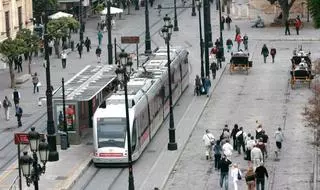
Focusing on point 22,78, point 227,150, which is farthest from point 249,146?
point 22,78

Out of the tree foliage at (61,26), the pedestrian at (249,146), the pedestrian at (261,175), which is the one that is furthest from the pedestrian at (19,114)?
the pedestrian at (261,175)

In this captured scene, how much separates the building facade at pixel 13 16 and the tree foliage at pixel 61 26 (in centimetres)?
361

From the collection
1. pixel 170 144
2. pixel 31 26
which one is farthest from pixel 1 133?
pixel 31 26

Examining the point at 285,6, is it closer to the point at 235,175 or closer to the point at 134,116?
the point at 134,116

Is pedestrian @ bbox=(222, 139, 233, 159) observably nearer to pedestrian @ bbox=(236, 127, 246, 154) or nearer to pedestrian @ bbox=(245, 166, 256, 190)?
pedestrian @ bbox=(236, 127, 246, 154)

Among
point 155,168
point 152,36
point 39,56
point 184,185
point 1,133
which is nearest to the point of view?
point 184,185

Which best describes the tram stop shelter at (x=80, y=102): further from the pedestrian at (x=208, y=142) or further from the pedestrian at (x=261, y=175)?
the pedestrian at (x=261, y=175)

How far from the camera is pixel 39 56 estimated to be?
81062 millimetres

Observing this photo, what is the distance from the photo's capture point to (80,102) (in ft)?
159

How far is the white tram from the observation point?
44469 mm

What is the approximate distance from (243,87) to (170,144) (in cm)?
1758

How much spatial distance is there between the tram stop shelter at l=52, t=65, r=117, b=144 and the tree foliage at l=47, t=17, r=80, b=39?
19.7m

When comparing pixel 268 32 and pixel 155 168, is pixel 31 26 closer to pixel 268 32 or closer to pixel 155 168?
pixel 268 32

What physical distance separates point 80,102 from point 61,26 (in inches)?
1093
